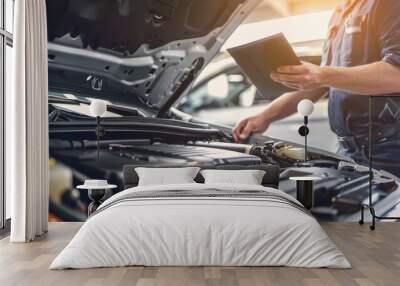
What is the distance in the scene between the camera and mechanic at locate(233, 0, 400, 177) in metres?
7.19

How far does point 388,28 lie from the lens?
23.6 feet

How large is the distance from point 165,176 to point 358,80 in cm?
287

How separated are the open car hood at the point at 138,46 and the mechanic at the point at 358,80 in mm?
1100

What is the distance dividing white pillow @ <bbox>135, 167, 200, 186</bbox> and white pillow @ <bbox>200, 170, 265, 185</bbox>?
0.79 ft

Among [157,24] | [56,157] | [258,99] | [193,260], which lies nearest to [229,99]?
[258,99]

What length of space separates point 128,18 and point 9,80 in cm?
184

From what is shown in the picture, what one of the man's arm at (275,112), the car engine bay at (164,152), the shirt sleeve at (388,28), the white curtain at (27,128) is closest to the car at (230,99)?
the man's arm at (275,112)

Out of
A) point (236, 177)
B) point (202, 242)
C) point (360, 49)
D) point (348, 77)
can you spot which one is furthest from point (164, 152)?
point (202, 242)

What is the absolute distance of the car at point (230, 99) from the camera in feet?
24.2

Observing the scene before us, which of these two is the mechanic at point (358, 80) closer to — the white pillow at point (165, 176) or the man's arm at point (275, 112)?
the man's arm at point (275, 112)

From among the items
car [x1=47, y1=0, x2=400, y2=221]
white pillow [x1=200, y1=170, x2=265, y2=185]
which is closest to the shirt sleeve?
car [x1=47, y1=0, x2=400, y2=221]

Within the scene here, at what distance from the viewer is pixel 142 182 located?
21.9 feet

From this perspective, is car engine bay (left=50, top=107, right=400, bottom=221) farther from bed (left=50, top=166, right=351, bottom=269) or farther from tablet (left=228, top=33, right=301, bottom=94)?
bed (left=50, top=166, right=351, bottom=269)

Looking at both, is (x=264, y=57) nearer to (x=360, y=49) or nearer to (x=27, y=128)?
(x=360, y=49)
